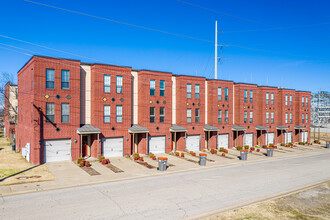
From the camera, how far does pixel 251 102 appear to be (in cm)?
3866

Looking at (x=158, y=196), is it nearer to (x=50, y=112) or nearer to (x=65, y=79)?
(x=50, y=112)

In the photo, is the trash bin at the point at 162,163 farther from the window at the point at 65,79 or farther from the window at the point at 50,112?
the window at the point at 65,79

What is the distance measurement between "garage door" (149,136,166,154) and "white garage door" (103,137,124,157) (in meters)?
3.70

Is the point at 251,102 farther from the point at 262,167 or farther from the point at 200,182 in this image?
the point at 200,182

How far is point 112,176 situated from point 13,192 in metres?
6.56

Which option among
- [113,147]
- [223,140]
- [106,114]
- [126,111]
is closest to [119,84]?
[126,111]

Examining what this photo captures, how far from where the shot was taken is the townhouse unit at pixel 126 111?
22.7 metres

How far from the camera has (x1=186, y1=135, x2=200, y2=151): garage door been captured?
105 feet

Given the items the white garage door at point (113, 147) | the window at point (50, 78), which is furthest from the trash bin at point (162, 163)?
the window at point (50, 78)

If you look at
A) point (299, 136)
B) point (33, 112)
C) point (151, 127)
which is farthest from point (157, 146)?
point (299, 136)

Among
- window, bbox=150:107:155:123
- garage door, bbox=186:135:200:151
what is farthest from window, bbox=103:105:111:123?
garage door, bbox=186:135:200:151

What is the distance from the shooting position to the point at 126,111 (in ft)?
88.3

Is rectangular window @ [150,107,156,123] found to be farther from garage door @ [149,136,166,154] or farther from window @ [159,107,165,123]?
garage door @ [149,136,166,154]

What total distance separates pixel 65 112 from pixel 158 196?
13482 mm
